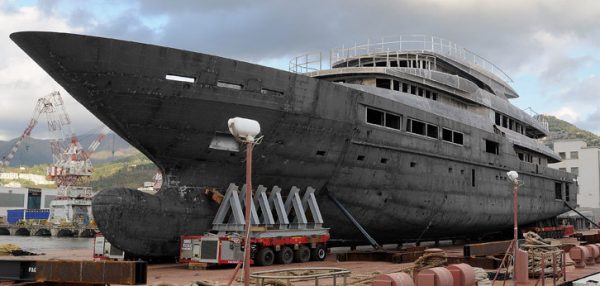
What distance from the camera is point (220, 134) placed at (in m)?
17.8

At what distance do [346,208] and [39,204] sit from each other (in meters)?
130

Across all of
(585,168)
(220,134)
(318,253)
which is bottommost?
(318,253)

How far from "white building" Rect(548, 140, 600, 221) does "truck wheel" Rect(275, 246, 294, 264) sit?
73.8 m

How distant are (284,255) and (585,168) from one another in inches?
3057

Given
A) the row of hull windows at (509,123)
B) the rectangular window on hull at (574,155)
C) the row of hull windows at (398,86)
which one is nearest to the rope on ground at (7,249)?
the row of hull windows at (398,86)

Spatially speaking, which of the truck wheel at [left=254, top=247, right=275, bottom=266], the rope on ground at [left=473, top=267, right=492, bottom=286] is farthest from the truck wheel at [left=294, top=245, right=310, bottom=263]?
the rope on ground at [left=473, top=267, right=492, bottom=286]

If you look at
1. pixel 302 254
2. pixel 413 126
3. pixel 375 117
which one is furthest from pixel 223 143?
pixel 413 126

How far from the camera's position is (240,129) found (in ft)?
27.4

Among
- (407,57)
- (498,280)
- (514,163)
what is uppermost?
(407,57)

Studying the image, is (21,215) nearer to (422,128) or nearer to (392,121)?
(422,128)

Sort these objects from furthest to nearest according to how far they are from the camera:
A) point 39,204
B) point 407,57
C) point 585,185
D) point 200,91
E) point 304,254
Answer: point 39,204, point 585,185, point 407,57, point 304,254, point 200,91

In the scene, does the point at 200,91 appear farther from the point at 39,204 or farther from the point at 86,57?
the point at 39,204

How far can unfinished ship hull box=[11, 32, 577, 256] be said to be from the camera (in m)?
16.1

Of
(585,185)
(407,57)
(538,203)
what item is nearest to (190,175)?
(407,57)
